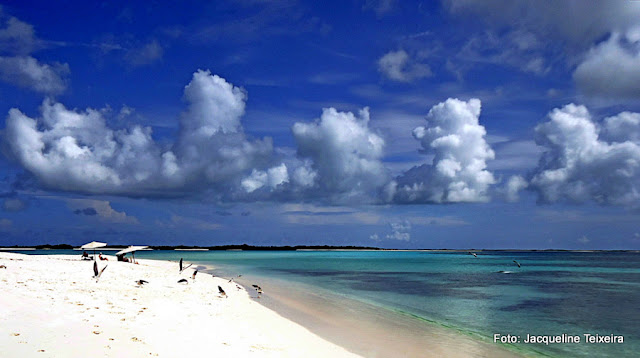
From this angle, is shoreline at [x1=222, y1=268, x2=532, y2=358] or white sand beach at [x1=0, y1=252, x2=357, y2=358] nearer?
white sand beach at [x1=0, y1=252, x2=357, y2=358]

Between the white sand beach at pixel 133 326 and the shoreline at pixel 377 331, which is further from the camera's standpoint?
the shoreline at pixel 377 331

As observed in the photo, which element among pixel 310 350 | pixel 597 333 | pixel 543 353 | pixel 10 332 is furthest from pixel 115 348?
pixel 597 333

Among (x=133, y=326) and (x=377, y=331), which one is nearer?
(x=133, y=326)

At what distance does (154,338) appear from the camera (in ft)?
48.9

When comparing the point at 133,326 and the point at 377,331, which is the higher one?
the point at 133,326

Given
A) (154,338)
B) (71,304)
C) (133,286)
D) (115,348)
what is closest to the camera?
(115,348)

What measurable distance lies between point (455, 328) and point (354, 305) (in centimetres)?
932

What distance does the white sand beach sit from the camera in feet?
42.4

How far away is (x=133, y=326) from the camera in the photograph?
16.3m

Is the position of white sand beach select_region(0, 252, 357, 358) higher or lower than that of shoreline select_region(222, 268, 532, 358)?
higher

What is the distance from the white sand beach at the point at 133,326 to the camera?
12.9m

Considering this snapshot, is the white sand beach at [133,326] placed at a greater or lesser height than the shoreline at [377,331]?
greater

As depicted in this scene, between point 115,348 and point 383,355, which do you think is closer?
point 115,348

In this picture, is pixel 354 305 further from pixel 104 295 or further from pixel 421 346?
pixel 104 295
